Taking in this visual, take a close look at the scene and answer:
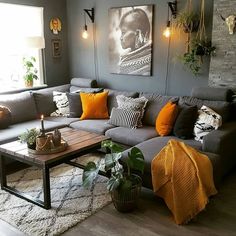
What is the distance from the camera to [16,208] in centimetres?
294

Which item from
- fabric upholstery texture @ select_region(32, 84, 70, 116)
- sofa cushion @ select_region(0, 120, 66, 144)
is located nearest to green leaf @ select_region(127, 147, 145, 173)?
sofa cushion @ select_region(0, 120, 66, 144)

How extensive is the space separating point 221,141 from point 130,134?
1154 mm

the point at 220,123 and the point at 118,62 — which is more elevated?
the point at 118,62

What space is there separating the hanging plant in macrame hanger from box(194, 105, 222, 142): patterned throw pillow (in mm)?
868

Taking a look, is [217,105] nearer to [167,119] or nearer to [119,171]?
[167,119]

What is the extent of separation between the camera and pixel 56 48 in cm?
557

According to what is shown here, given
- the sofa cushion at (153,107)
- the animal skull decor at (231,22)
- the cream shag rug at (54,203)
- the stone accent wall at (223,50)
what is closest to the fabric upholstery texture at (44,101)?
the cream shag rug at (54,203)

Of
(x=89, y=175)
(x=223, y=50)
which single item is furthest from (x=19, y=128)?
(x=223, y=50)

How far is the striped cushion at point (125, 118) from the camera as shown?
4160 millimetres

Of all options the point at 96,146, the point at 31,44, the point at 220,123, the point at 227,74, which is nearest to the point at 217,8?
the point at 227,74

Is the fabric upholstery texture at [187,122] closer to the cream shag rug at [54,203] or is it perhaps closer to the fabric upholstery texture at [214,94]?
the fabric upholstery texture at [214,94]

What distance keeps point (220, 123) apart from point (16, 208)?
2322 millimetres

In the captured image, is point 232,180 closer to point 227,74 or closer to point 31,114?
point 227,74

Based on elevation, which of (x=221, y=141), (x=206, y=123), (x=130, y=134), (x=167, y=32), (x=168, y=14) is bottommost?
(x=130, y=134)
